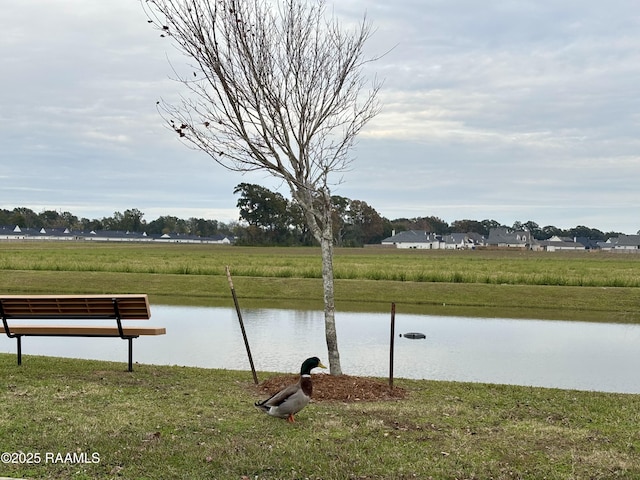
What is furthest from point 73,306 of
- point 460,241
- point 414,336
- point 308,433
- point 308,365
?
point 460,241

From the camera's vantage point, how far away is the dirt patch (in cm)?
820

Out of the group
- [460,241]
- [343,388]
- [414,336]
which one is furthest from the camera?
[460,241]

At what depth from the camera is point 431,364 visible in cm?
1255

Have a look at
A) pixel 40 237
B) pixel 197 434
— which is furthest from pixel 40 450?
pixel 40 237

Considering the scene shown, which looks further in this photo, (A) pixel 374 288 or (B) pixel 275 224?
(B) pixel 275 224

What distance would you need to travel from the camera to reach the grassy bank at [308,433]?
17.2 feet

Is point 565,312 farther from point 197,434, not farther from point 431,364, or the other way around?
point 197,434

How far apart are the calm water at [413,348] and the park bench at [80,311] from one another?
7.11 feet

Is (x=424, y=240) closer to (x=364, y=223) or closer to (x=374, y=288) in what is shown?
(x=364, y=223)

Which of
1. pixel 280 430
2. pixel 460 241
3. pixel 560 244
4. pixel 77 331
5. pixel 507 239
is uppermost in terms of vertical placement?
pixel 507 239

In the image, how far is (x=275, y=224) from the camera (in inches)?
4065

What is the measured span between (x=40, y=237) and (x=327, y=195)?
157m

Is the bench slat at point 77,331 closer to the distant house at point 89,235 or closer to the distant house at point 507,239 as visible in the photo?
the distant house at point 507,239

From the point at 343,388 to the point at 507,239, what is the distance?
465 ft
